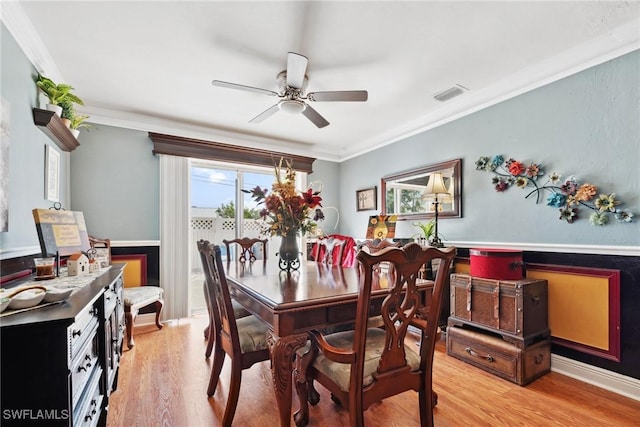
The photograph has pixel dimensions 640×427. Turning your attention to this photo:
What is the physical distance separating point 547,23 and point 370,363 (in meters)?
2.47

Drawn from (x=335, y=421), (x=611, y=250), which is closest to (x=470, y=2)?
(x=611, y=250)

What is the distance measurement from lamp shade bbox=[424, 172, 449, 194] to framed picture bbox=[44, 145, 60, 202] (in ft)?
11.6

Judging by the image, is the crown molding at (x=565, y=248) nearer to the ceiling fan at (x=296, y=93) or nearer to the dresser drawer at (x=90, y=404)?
the ceiling fan at (x=296, y=93)

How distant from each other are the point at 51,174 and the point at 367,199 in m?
3.67

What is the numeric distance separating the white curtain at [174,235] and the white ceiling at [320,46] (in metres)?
0.79

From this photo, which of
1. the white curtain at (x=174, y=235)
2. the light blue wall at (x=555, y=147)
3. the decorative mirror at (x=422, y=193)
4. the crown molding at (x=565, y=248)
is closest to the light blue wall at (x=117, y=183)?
the white curtain at (x=174, y=235)

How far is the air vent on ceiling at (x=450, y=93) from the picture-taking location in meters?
2.80

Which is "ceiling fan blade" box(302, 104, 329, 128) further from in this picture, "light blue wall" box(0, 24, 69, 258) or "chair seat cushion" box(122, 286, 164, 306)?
"chair seat cushion" box(122, 286, 164, 306)

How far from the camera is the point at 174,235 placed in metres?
3.60

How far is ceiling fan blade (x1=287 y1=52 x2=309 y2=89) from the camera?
6.40 ft

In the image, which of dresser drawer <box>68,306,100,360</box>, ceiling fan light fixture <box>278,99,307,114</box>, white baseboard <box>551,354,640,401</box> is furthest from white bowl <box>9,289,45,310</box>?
white baseboard <box>551,354,640,401</box>

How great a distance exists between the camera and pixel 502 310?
2.24 m

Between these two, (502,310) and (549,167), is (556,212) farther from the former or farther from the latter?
(502,310)

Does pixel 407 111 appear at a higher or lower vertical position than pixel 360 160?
higher
